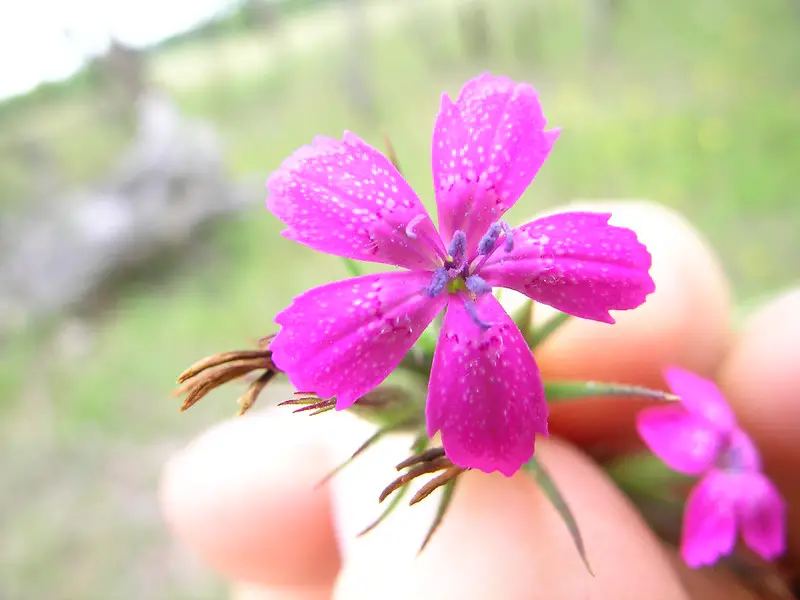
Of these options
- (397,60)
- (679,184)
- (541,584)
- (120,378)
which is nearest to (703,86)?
(679,184)

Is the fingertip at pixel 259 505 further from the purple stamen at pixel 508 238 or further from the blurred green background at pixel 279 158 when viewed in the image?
the blurred green background at pixel 279 158

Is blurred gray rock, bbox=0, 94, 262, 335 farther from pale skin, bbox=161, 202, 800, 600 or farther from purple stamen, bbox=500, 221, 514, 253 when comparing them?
purple stamen, bbox=500, 221, 514, 253

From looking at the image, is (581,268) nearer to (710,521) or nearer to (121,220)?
(710,521)

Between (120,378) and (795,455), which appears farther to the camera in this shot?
(120,378)

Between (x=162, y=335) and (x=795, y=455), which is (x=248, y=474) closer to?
(x=795, y=455)

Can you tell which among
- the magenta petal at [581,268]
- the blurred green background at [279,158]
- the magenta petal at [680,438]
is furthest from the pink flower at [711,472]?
the blurred green background at [279,158]

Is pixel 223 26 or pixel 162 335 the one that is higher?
pixel 223 26

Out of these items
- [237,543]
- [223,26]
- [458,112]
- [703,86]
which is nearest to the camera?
[458,112]
